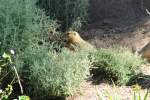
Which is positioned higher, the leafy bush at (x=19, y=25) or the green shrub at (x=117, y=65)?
the leafy bush at (x=19, y=25)

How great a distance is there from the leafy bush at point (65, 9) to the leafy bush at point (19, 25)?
3.56ft

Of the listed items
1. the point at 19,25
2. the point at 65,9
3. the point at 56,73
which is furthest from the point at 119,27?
the point at 56,73

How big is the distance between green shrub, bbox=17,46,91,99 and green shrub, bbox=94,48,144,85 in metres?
0.26

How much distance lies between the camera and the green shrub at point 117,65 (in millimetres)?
6730

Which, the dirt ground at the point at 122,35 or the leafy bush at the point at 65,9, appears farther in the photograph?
the leafy bush at the point at 65,9

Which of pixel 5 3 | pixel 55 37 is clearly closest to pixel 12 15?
pixel 5 3

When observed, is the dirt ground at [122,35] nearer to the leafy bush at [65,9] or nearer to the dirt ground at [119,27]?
the dirt ground at [119,27]

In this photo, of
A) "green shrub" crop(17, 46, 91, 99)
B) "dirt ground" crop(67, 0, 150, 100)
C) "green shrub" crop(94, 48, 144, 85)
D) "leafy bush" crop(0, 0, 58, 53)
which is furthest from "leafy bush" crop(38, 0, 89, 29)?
"green shrub" crop(17, 46, 91, 99)

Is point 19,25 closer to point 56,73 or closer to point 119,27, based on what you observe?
point 56,73

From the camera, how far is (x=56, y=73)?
6.40 meters

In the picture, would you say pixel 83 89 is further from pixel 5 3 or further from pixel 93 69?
pixel 5 3

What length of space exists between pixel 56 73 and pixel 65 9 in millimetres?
2646

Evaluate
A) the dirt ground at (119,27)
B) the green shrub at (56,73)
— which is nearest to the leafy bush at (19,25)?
the green shrub at (56,73)

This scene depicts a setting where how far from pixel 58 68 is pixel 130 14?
131 inches
